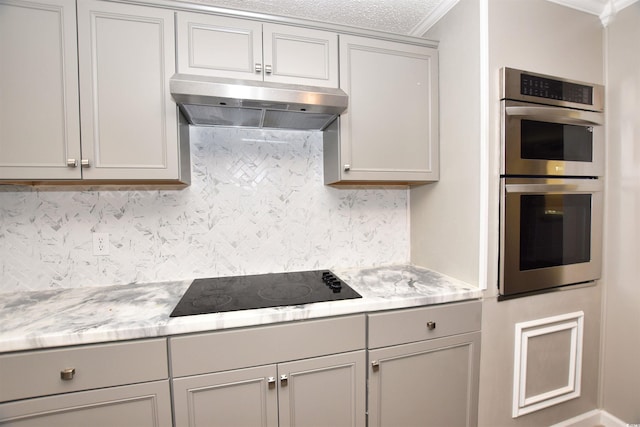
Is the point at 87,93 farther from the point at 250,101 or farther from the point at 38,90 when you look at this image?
the point at 250,101

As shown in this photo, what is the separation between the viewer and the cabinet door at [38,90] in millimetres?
1170

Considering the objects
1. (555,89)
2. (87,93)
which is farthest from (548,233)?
(87,93)

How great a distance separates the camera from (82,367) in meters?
1.00

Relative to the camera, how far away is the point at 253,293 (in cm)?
140

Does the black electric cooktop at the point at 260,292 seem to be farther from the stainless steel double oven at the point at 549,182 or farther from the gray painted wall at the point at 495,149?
the stainless steel double oven at the point at 549,182

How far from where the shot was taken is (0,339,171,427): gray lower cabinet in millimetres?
963

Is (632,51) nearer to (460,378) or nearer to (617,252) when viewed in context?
(617,252)

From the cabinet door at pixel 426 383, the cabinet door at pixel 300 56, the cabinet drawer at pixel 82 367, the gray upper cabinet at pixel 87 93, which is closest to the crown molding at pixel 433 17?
the cabinet door at pixel 300 56

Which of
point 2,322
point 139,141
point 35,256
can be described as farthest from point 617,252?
point 35,256

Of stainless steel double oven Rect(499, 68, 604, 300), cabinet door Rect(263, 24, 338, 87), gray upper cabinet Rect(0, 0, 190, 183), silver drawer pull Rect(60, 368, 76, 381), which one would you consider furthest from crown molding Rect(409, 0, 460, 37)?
silver drawer pull Rect(60, 368, 76, 381)

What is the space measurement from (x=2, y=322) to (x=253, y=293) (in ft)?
3.14

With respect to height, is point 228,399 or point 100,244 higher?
point 100,244

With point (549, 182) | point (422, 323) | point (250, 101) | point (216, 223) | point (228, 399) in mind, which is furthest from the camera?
point (216, 223)

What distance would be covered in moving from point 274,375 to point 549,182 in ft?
5.39
